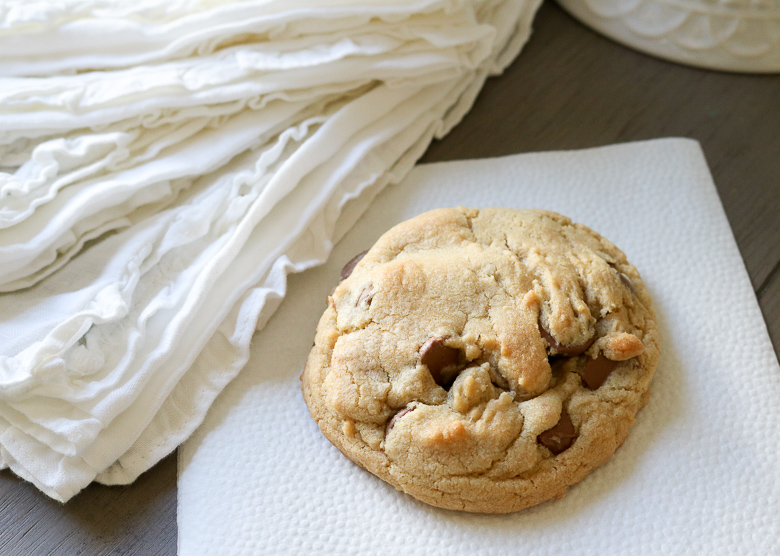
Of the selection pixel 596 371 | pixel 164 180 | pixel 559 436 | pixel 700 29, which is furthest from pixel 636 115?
pixel 164 180

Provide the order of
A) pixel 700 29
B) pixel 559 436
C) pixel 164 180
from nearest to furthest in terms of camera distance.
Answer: pixel 559 436
pixel 164 180
pixel 700 29

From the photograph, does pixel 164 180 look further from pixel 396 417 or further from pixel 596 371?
pixel 596 371

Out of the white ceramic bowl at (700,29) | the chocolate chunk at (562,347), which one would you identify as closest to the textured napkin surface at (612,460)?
the chocolate chunk at (562,347)

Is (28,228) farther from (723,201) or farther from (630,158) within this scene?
(723,201)

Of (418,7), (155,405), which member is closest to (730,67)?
(418,7)

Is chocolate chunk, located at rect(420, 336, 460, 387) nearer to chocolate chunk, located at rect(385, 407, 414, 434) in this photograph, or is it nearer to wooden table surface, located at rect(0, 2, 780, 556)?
chocolate chunk, located at rect(385, 407, 414, 434)
